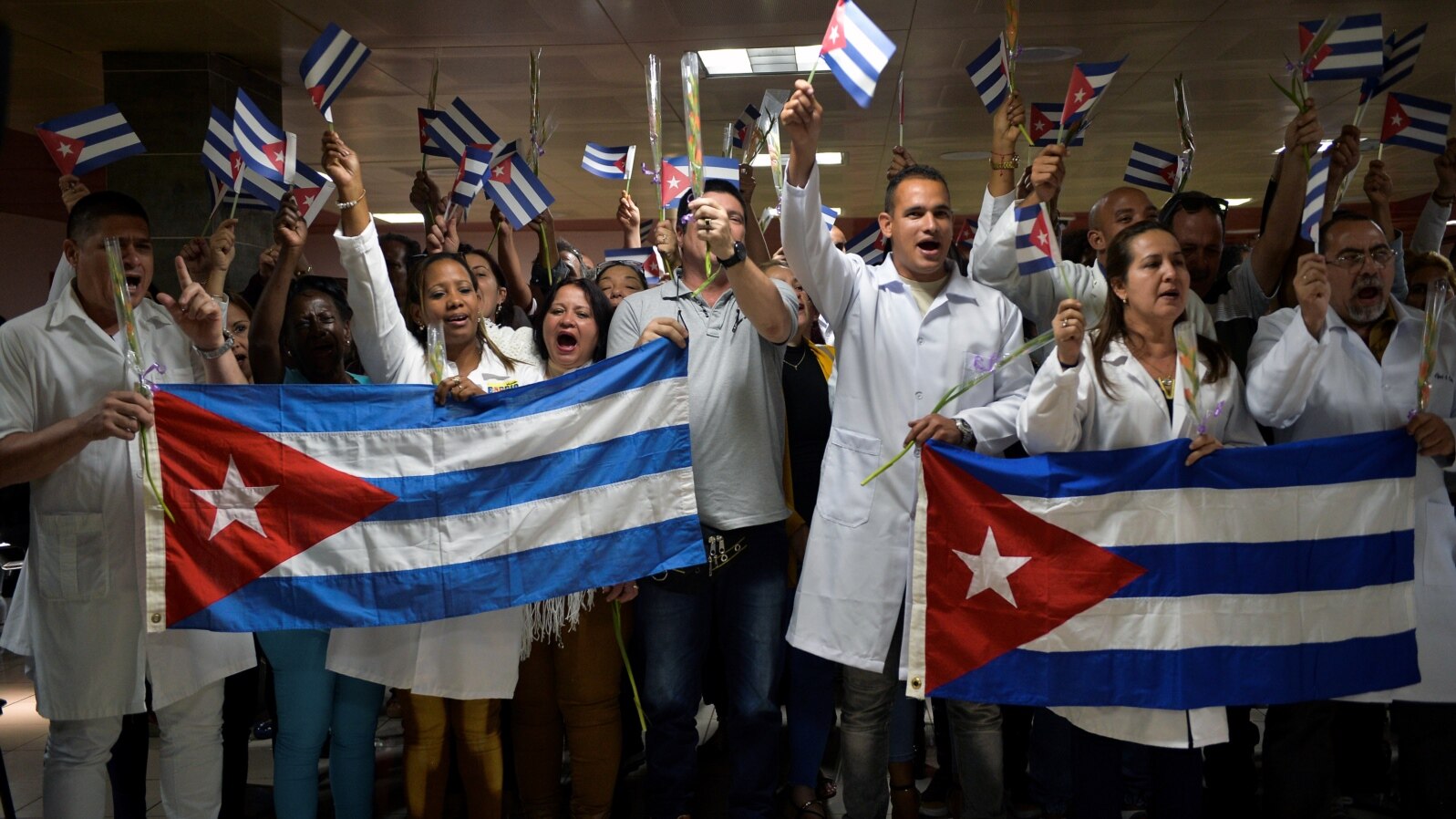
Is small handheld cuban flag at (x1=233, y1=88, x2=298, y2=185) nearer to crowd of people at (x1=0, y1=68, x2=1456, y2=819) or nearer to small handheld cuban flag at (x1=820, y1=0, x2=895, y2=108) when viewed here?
crowd of people at (x1=0, y1=68, x2=1456, y2=819)

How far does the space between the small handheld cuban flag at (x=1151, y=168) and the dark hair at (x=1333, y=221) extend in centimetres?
168

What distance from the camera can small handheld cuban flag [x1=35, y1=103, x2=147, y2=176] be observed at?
359cm

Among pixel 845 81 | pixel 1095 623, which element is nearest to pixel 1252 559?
pixel 1095 623

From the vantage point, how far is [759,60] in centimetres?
801

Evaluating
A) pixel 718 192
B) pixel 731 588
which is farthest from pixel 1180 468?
pixel 718 192

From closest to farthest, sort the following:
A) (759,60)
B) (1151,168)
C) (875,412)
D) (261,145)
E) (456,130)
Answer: (875,412) → (261,145) → (456,130) → (1151,168) → (759,60)

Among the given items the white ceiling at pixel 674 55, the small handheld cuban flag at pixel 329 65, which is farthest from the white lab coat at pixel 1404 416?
the white ceiling at pixel 674 55

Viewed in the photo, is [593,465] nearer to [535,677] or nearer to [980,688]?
[535,677]

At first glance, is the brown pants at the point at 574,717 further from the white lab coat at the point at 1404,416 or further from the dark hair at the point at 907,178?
the white lab coat at the point at 1404,416

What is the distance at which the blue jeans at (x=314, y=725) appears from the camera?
130 inches

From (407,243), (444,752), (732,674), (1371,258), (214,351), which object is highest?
(407,243)

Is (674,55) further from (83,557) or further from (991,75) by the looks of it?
(83,557)

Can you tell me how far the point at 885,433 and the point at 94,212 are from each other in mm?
2299

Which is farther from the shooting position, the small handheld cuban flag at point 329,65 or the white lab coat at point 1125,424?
the small handheld cuban flag at point 329,65
